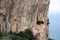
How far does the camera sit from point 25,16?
31.2m

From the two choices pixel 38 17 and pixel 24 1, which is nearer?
A: pixel 24 1

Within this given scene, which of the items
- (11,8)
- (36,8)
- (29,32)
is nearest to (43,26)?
(36,8)

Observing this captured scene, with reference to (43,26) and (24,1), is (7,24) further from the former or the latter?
(43,26)

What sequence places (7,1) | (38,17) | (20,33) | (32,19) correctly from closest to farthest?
(7,1)
(20,33)
(32,19)
(38,17)

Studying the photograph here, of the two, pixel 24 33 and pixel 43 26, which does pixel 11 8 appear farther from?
pixel 43 26

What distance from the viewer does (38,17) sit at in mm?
37656

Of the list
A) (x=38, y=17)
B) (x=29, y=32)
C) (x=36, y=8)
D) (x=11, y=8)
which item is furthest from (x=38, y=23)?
(x=11, y=8)

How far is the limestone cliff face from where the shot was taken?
27.3 metres

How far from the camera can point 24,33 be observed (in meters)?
31.0

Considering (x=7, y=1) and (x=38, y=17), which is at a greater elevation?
(x=7, y=1)

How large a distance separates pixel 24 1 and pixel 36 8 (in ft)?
15.3

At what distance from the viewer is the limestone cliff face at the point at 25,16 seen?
2730 cm

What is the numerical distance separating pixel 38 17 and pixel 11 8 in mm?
9423

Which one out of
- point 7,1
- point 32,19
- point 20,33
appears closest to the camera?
point 7,1
